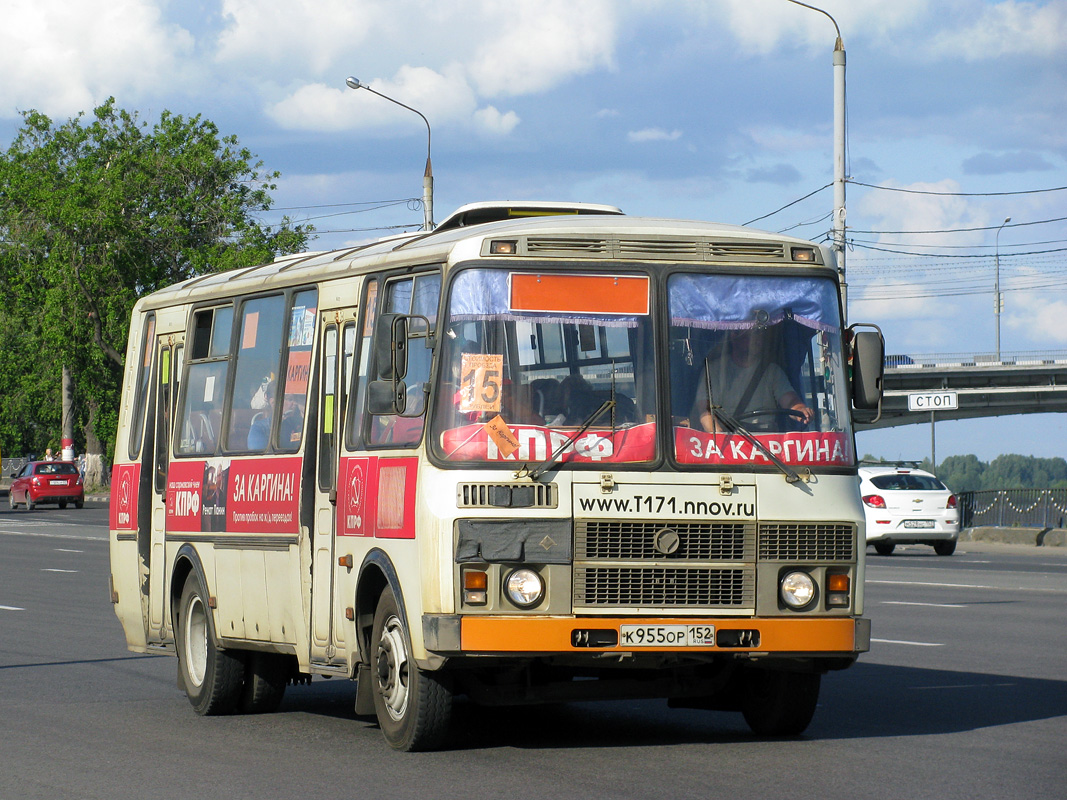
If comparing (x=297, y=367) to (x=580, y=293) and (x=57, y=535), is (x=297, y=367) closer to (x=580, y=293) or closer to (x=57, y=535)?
(x=580, y=293)

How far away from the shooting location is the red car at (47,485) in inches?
2235

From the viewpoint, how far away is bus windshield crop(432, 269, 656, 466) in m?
8.29

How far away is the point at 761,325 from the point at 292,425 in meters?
3.00

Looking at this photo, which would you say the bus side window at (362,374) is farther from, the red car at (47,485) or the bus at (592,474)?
the red car at (47,485)

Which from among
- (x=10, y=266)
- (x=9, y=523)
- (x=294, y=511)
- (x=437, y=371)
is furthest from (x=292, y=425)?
(x=10, y=266)

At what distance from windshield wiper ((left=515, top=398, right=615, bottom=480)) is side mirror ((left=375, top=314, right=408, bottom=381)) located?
771mm

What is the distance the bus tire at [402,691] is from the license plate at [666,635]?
933 mm

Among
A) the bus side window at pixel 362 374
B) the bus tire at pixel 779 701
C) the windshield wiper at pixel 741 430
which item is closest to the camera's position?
Result: the windshield wiper at pixel 741 430

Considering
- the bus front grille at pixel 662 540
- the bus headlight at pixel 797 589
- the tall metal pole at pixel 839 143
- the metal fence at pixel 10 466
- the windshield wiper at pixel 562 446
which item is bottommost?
the bus headlight at pixel 797 589

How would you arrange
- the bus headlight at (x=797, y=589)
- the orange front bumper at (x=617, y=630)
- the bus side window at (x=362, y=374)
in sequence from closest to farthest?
the orange front bumper at (x=617, y=630), the bus headlight at (x=797, y=589), the bus side window at (x=362, y=374)

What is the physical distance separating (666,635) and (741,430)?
111 cm

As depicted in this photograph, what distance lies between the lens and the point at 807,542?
8.48m

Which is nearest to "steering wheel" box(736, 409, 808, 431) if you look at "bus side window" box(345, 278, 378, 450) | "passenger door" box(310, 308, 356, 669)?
"bus side window" box(345, 278, 378, 450)

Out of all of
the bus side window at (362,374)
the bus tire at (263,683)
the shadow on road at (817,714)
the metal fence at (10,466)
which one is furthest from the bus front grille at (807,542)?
the metal fence at (10,466)
